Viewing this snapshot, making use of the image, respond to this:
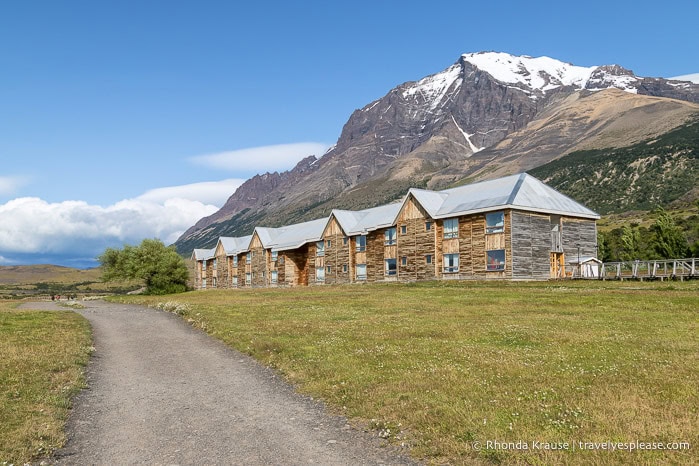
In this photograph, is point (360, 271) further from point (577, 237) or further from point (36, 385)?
point (36, 385)

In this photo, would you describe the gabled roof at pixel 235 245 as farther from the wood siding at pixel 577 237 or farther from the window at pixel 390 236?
the wood siding at pixel 577 237

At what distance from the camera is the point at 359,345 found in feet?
60.7

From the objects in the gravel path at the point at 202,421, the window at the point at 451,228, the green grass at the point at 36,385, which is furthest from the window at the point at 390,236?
the gravel path at the point at 202,421

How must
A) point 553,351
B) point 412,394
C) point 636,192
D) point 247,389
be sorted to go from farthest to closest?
point 636,192 → point 553,351 → point 247,389 → point 412,394

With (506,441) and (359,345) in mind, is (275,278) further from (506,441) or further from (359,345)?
(506,441)

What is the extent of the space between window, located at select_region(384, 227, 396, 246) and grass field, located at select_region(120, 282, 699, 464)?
131 ft

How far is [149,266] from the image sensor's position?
8462 centimetres

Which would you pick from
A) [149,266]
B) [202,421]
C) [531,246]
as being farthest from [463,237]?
[149,266]

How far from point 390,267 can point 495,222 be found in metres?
18.1

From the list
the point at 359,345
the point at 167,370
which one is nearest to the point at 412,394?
the point at 359,345

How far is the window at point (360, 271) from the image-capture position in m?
73.8

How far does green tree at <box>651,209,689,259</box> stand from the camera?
207 feet

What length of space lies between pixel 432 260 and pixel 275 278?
40.5 meters

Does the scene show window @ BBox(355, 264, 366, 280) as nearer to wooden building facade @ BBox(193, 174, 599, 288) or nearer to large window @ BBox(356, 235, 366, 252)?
wooden building facade @ BBox(193, 174, 599, 288)
